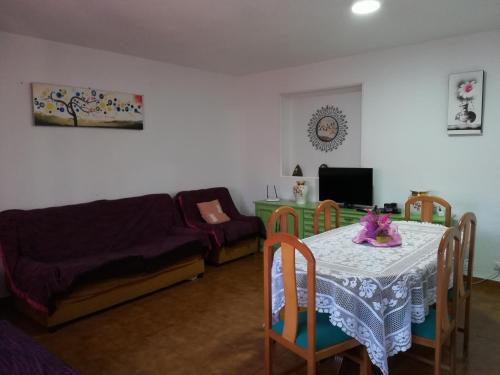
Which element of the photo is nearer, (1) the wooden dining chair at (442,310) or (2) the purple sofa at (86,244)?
(1) the wooden dining chair at (442,310)

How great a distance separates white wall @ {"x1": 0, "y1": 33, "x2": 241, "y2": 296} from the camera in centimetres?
326

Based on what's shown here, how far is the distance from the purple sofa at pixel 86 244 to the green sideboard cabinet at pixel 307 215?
1136 mm

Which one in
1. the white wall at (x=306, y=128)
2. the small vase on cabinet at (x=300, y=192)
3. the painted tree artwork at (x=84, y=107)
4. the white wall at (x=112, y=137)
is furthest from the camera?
the small vase on cabinet at (x=300, y=192)

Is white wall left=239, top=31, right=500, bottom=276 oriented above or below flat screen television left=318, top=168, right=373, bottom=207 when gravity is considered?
above

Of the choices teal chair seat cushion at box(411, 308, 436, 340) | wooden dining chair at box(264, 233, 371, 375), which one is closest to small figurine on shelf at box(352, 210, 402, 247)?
teal chair seat cushion at box(411, 308, 436, 340)

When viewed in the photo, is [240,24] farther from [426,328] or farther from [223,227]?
[426,328]

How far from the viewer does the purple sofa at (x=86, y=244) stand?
274cm

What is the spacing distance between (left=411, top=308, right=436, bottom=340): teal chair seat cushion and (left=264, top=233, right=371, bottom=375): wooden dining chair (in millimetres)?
296

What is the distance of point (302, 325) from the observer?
74.3 inches

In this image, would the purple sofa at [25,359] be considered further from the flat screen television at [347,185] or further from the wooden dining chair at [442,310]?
the flat screen television at [347,185]

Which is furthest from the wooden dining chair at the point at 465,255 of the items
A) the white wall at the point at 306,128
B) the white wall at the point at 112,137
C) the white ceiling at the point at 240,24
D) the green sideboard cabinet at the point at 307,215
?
the white wall at the point at 112,137

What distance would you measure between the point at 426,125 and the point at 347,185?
103 cm

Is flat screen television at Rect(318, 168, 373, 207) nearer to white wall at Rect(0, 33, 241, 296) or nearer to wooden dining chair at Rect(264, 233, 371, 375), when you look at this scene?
white wall at Rect(0, 33, 241, 296)

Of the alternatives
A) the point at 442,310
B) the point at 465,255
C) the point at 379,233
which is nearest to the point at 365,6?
the point at 379,233
